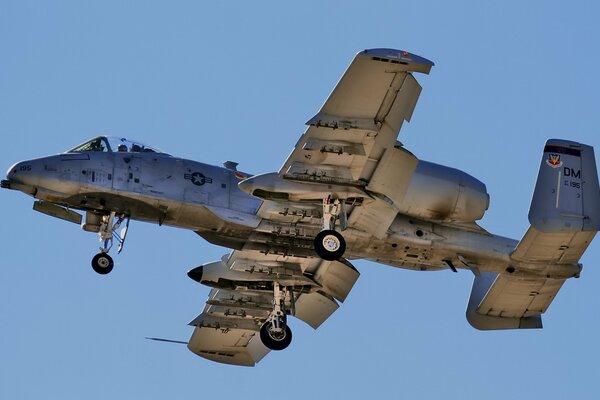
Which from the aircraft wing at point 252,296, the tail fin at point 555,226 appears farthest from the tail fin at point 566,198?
the aircraft wing at point 252,296

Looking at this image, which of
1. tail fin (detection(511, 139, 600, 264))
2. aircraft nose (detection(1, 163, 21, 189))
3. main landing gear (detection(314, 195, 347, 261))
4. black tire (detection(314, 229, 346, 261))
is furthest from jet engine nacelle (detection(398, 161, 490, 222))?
aircraft nose (detection(1, 163, 21, 189))

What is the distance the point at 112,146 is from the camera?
38844 mm

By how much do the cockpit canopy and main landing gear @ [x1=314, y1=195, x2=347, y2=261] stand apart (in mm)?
5162

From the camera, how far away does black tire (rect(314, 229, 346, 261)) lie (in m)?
36.3

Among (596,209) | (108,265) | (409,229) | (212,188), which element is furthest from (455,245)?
(108,265)

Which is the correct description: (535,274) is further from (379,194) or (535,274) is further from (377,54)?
(377,54)

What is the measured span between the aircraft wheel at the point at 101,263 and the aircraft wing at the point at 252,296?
119 inches

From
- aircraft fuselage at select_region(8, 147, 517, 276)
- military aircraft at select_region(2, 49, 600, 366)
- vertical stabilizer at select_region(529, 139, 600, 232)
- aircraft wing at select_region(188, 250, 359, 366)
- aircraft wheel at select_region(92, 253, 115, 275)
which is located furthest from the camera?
aircraft wing at select_region(188, 250, 359, 366)

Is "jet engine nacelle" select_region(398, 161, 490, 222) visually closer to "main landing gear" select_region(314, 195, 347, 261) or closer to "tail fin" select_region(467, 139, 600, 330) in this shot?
"tail fin" select_region(467, 139, 600, 330)

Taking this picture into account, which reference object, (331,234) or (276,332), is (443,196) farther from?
(276,332)

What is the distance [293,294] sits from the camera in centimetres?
4159

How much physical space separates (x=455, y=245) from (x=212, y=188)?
638cm

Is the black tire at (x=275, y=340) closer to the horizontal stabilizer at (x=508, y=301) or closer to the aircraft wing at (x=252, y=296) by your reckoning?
the aircraft wing at (x=252, y=296)

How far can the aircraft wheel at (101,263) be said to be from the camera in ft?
127
